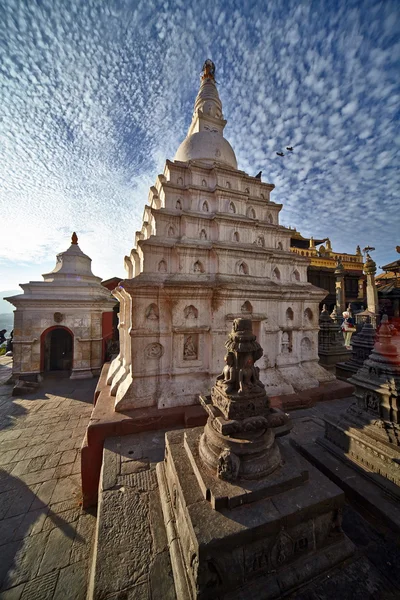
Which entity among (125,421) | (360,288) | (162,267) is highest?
(360,288)

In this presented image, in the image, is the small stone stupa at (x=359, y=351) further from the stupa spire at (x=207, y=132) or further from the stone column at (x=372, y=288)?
the stone column at (x=372, y=288)

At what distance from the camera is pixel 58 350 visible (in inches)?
610

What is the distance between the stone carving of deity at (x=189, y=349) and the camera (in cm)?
789

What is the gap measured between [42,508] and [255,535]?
5166mm

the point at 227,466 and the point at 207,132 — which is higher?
the point at 207,132

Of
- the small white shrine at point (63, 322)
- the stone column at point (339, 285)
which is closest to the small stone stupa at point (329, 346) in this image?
the small white shrine at point (63, 322)

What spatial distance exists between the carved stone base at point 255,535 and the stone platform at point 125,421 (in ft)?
9.30

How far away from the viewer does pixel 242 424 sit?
3697 mm

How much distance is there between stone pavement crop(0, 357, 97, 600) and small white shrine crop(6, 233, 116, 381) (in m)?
4.33

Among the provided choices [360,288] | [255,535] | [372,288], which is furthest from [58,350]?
[360,288]

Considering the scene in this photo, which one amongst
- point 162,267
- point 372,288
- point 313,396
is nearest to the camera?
point 313,396

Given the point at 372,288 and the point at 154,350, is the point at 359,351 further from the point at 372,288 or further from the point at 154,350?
the point at 372,288

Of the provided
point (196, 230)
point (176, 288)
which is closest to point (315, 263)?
point (196, 230)

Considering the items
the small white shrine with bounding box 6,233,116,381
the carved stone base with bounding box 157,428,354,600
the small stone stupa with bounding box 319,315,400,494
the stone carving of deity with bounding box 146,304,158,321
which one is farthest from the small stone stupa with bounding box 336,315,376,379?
the small white shrine with bounding box 6,233,116,381
